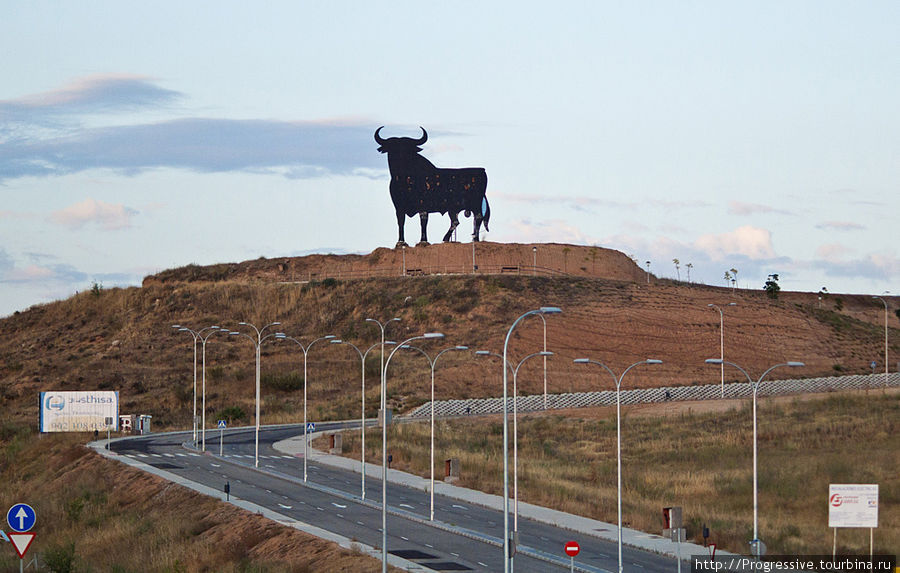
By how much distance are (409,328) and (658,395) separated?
29565 mm

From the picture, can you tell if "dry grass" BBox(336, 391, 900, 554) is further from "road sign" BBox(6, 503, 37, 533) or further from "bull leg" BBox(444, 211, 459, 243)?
"bull leg" BBox(444, 211, 459, 243)

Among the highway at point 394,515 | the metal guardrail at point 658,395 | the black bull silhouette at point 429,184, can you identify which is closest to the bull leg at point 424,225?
the black bull silhouette at point 429,184

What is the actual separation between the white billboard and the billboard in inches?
2377

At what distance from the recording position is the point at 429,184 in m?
118

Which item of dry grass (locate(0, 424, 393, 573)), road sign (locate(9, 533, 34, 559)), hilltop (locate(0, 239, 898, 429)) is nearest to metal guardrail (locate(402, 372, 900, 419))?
hilltop (locate(0, 239, 898, 429))

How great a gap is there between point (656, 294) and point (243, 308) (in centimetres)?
4735

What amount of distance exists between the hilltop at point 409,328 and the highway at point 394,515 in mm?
31279

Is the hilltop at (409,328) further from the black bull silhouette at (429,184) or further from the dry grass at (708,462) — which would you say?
the dry grass at (708,462)

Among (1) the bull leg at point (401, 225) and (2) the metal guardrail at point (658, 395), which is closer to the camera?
(2) the metal guardrail at point (658, 395)

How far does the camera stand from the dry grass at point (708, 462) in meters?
47.6

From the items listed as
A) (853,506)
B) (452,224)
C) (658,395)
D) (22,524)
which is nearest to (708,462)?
(853,506)

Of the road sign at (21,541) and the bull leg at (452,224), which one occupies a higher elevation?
the bull leg at (452,224)

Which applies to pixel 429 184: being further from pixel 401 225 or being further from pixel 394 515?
pixel 394 515

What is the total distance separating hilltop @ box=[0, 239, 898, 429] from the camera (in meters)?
107
